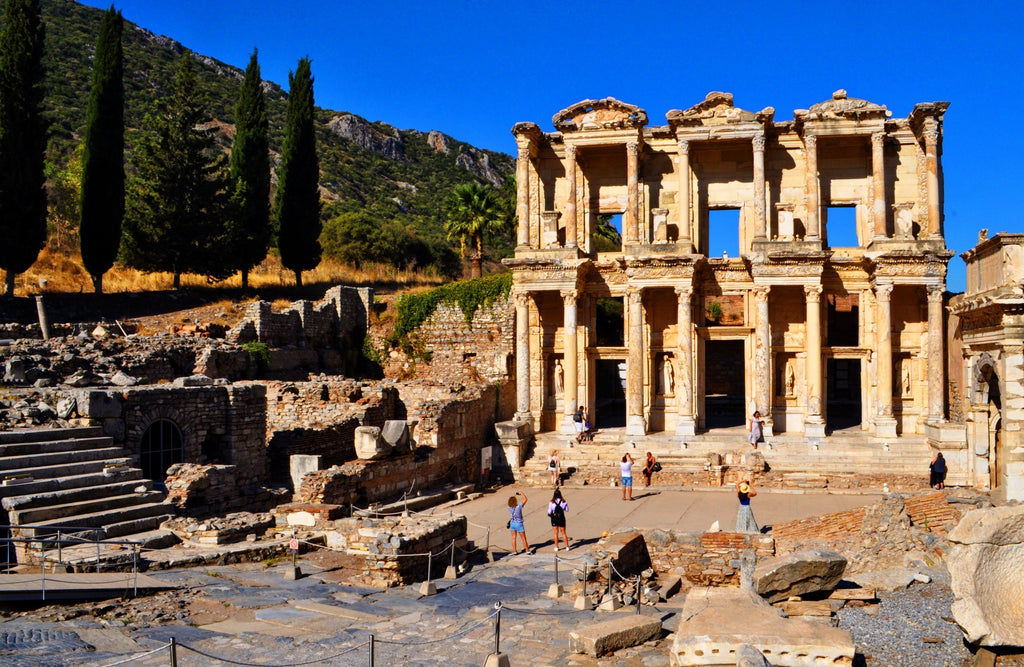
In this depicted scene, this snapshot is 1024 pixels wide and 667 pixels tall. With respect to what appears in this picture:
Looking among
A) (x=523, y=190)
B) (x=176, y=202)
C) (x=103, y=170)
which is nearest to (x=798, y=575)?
(x=523, y=190)

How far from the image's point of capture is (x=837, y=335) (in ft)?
121

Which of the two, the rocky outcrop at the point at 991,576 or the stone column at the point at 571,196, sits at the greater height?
the stone column at the point at 571,196

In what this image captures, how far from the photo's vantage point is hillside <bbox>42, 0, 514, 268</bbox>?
7119 cm

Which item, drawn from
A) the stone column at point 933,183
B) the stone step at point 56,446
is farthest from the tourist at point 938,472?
the stone step at point 56,446

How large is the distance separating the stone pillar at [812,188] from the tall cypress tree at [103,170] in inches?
1019

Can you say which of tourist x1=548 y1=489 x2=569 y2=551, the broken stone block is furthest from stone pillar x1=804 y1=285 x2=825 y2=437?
the broken stone block

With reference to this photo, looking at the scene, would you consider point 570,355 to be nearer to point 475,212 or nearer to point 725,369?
point 725,369

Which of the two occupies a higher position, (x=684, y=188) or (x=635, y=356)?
(x=684, y=188)

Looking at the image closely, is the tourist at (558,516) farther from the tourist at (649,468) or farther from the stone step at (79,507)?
the tourist at (649,468)

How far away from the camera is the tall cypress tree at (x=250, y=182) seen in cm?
3944

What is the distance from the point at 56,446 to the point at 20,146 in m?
21.3

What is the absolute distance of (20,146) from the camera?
31.8 m

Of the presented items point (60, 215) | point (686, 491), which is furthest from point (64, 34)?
point (686, 491)

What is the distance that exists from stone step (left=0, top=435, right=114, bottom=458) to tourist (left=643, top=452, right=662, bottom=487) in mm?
14505
